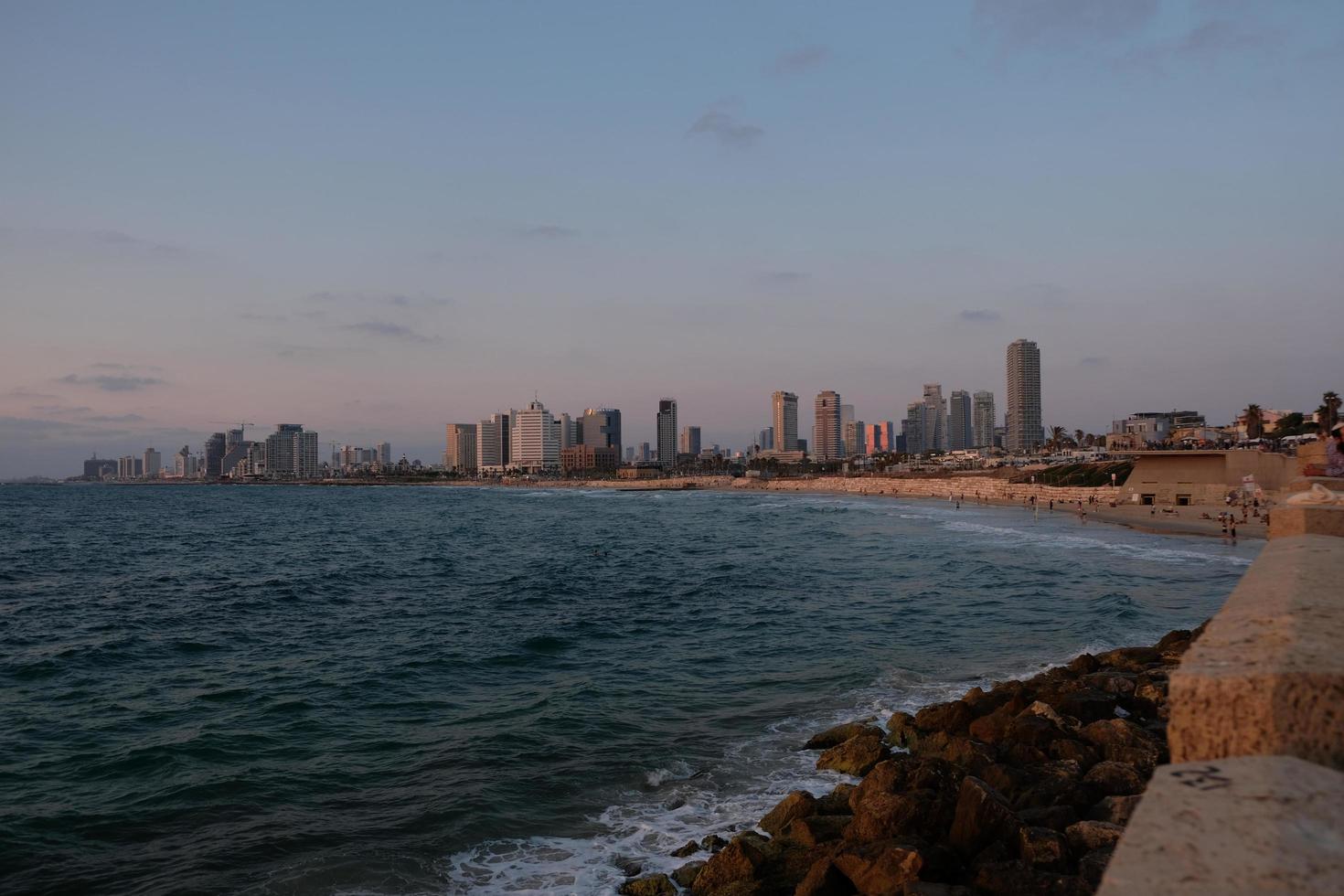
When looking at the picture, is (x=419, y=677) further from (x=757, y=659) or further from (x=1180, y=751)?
(x=1180, y=751)

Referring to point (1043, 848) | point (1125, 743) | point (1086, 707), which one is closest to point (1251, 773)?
point (1043, 848)

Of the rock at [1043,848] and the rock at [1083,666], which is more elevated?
the rock at [1043,848]

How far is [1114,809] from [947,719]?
4397 millimetres

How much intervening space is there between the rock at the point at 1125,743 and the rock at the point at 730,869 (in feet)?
17.3

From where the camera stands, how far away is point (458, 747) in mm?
14055

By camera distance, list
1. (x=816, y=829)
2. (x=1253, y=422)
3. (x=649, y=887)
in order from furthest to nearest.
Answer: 1. (x=1253, y=422)
2. (x=816, y=829)
3. (x=649, y=887)

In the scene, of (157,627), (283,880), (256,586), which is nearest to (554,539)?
(256,586)

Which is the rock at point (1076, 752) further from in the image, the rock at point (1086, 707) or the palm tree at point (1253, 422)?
the palm tree at point (1253, 422)

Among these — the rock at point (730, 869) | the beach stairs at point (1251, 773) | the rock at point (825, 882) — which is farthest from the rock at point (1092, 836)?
the beach stairs at point (1251, 773)

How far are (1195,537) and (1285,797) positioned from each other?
178 feet

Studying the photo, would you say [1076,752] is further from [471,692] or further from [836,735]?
[471,692]

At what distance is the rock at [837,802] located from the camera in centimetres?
1014

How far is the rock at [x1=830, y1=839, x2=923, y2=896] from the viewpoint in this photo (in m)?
7.37

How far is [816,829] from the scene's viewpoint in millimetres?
9422
